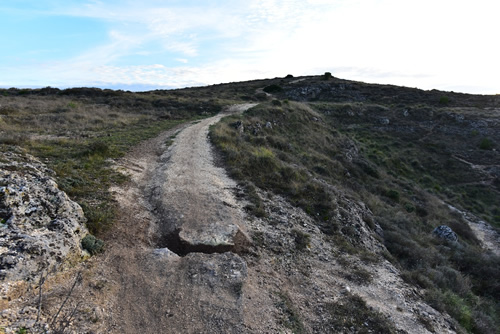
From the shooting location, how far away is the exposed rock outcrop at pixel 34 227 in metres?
5.69

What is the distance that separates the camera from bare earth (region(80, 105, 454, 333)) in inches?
237

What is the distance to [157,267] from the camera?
7.18 metres

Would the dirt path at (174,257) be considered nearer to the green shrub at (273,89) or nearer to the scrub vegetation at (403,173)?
the scrub vegetation at (403,173)

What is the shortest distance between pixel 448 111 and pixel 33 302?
202 feet

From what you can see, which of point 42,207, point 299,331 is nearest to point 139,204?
point 42,207

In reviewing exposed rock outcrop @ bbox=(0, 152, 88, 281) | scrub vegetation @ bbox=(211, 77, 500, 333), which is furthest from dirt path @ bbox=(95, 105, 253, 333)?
scrub vegetation @ bbox=(211, 77, 500, 333)

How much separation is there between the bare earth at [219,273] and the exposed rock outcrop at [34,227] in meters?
0.86

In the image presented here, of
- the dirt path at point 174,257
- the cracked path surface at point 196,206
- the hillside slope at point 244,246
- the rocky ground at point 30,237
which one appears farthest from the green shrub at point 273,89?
the rocky ground at point 30,237

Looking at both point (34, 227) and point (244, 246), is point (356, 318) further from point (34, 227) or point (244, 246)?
point (34, 227)

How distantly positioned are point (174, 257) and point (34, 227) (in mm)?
3481

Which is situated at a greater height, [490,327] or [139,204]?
[139,204]

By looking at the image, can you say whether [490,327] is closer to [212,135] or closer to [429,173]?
[212,135]

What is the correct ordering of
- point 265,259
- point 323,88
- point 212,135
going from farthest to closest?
point 323,88 → point 212,135 → point 265,259

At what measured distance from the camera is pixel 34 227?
22.7 feet
